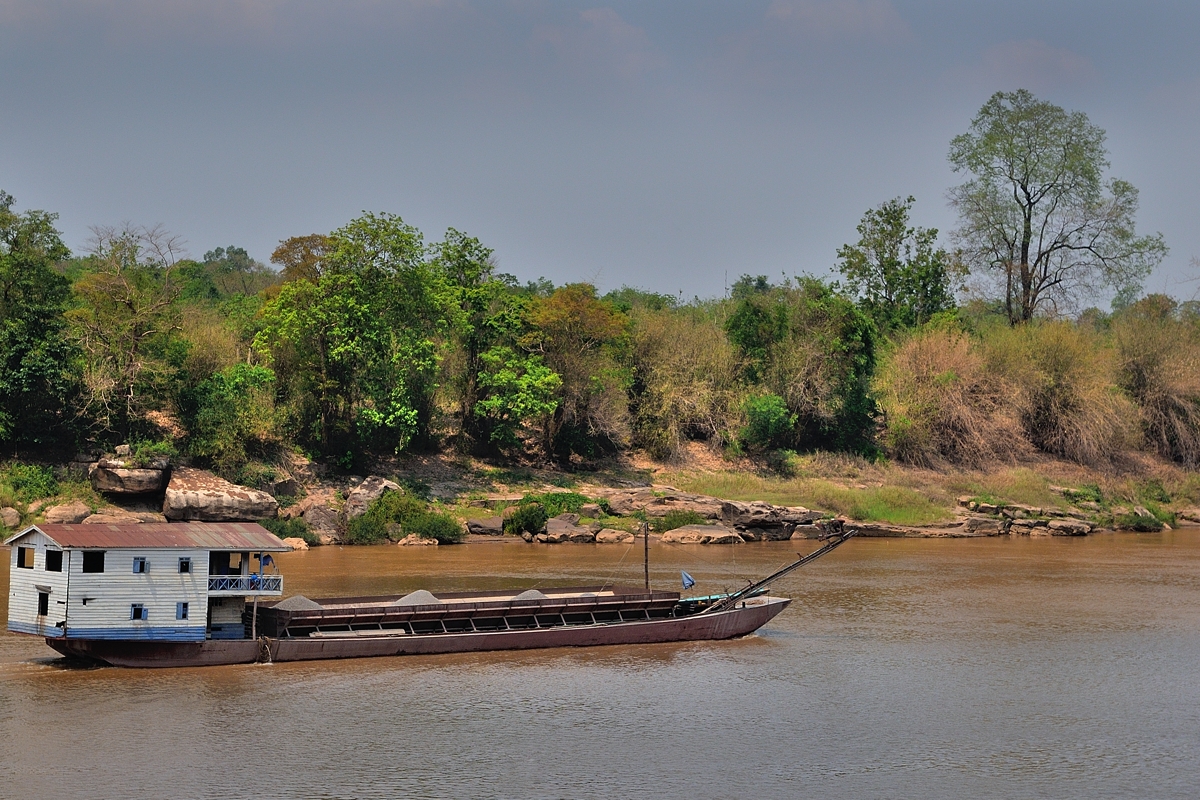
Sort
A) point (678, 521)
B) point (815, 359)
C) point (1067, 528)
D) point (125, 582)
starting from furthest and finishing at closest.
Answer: point (815, 359), point (1067, 528), point (678, 521), point (125, 582)

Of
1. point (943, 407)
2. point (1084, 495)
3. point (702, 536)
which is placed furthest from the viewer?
point (943, 407)

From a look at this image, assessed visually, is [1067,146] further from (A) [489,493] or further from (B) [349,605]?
(B) [349,605]

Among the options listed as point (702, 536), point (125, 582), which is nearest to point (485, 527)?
point (702, 536)

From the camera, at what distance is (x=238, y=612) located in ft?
89.6

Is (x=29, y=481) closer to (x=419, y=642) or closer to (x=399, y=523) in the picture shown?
(x=399, y=523)

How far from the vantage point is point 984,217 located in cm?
7819

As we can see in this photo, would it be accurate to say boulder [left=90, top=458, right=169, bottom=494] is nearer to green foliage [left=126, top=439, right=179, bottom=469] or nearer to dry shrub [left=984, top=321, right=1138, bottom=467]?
green foliage [left=126, top=439, right=179, bottom=469]

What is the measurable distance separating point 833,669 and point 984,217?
57428mm

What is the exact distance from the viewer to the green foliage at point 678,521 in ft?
173

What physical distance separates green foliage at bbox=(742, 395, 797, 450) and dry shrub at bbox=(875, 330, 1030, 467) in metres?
6.57

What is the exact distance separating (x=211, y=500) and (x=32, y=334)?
10171 mm

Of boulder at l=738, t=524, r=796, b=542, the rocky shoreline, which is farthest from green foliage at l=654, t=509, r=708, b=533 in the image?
boulder at l=738, t=524, r=796, b=542

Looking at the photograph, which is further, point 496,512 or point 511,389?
point 511,389

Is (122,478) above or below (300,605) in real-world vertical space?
above
